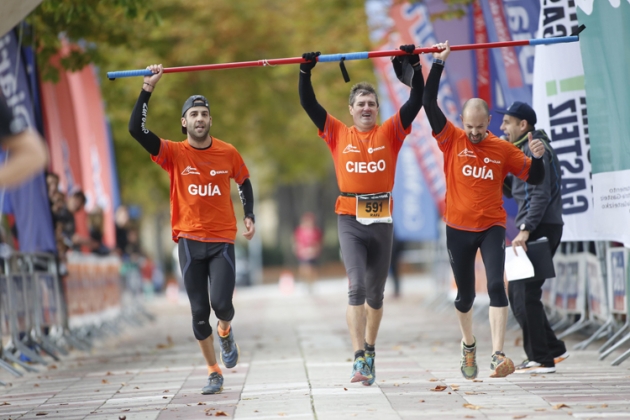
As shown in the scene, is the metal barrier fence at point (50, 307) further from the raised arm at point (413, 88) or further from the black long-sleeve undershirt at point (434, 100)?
the black long-sleeve undershirt at point (434, 100)

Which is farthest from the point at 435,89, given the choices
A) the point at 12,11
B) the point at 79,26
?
the point at 79,26

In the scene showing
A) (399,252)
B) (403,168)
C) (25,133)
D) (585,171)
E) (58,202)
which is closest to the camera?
(25,133)

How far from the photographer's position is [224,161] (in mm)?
8414

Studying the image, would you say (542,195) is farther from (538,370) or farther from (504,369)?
(504,369)

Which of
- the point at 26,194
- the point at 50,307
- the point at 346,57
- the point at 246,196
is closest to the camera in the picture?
the point at 346,57

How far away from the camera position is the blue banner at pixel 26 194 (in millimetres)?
12562

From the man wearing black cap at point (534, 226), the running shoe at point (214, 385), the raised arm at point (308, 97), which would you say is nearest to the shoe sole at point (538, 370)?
the man wearing black cap at point (534, 226)

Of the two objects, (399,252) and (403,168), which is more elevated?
(403,168)

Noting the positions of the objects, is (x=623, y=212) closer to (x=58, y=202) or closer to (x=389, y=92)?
(x=58, y=202)

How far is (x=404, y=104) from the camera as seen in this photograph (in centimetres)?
832

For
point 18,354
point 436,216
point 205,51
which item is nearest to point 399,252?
point 436,216

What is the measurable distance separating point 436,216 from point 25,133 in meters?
17.8

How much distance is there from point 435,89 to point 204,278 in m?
2.29

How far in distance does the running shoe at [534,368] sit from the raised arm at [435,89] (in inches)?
86.3
